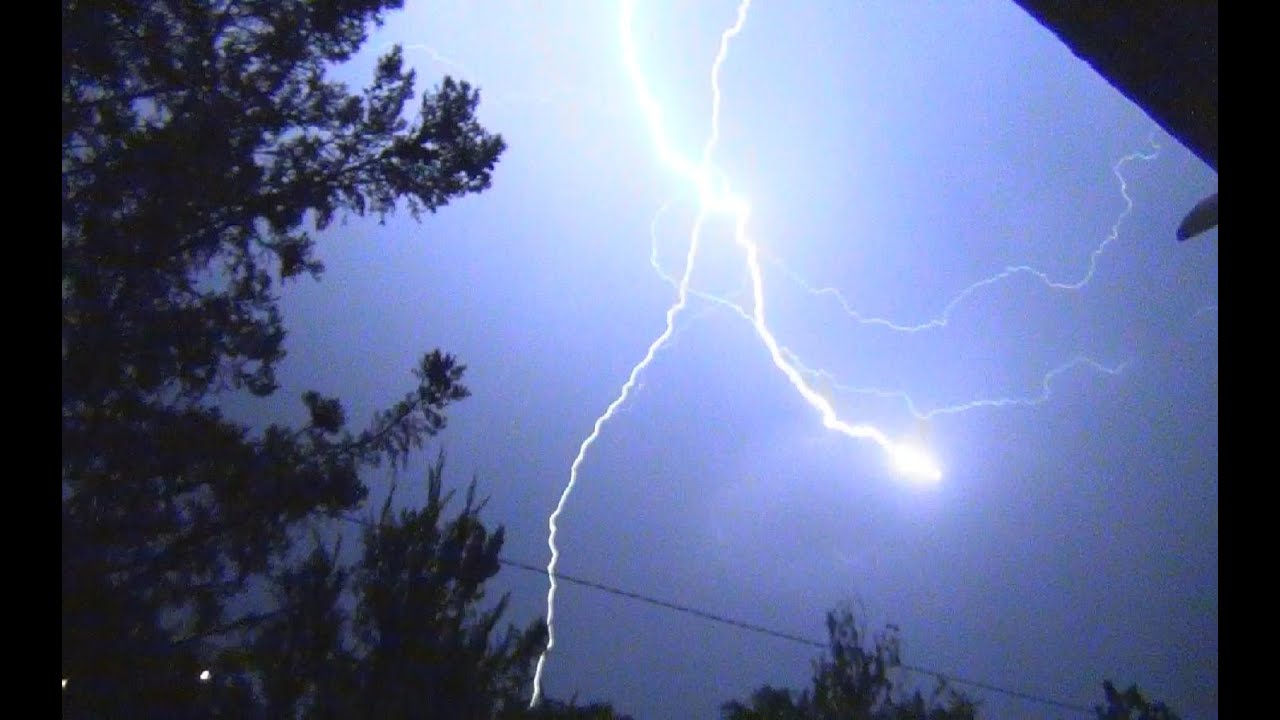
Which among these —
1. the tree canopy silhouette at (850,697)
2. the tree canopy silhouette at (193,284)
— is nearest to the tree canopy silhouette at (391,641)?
the tree canopy silhouette at (193,284)

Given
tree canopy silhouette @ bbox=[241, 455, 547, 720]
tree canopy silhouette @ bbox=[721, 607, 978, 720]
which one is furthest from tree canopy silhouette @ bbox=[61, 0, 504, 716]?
tree canopy silhouette @ bbox=[721, 607, 978, 720]

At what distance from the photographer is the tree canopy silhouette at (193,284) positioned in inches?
117

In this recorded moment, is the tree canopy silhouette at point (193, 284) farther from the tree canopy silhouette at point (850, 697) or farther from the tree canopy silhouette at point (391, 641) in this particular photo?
the tree canopy silhouette at point (850, 697)

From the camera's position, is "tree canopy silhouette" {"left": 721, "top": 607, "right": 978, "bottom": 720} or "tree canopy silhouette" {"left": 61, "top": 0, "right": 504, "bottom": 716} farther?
"tree canopy silhouette" {"left": 721, "top": 607, "right": 978, "bottom": 720}

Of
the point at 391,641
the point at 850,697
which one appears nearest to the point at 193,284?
the point at 391,641

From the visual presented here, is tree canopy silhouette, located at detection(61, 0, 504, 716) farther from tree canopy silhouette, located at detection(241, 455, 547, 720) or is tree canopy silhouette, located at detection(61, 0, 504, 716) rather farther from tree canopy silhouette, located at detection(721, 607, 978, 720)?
tree canopy silhouette, located at detection(721, 607, 978, 720)

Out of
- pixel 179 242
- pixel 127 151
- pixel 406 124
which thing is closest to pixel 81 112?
pixel 127 151

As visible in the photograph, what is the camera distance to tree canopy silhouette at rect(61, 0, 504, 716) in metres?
2.98

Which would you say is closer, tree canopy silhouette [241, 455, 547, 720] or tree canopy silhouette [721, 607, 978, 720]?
tree canopy silhouette [241, 455, 547, 720]

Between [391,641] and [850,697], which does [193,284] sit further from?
[850,697]

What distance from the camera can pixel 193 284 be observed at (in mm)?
3475
